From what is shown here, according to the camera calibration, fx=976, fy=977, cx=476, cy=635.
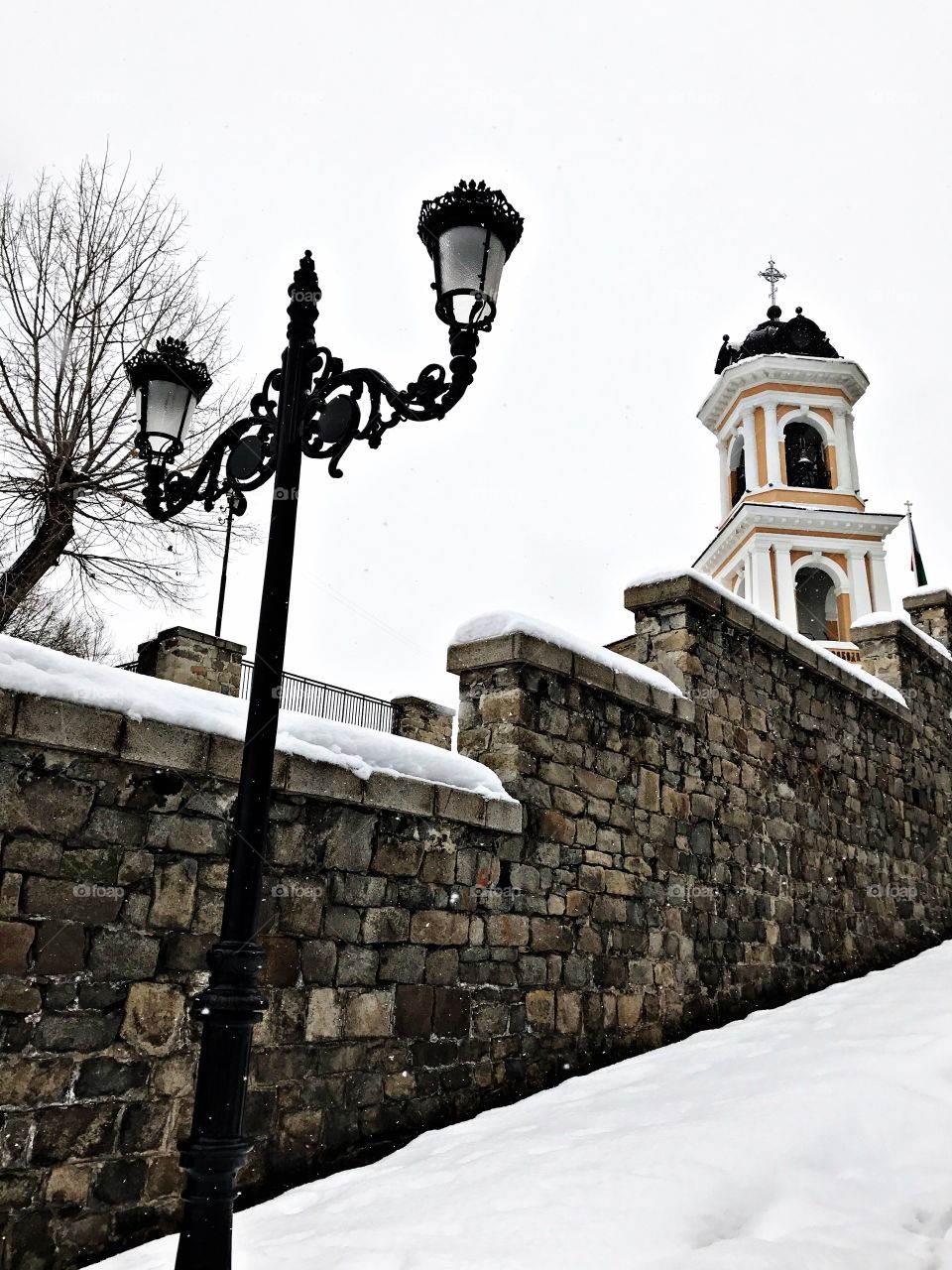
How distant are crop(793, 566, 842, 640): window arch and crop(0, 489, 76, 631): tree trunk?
2261 centimetres

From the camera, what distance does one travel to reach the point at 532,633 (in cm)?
599

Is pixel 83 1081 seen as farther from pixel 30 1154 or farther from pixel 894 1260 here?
pixel 894 1260

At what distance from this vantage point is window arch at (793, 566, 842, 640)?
1148 inches

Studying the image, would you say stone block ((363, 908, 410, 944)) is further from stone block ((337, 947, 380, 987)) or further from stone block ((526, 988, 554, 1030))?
stone block ((526, 988, 554, 1030))

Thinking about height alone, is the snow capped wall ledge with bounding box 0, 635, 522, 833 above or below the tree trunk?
below

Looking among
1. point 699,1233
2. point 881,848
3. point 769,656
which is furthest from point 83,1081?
point 881,848

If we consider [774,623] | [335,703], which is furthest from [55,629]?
[774,623]

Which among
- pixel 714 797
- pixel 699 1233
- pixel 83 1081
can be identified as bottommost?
pixel 699 1233

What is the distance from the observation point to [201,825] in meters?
4.22

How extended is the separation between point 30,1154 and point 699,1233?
2.34 metres

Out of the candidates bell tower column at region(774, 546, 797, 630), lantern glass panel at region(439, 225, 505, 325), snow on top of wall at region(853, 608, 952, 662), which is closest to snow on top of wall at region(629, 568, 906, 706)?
snow on top of wall at region(853, 608, 952, 662)

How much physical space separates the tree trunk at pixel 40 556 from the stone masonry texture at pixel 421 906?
6.35m

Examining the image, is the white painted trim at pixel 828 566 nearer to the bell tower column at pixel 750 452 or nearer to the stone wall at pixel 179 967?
the bell tower column at pixel 750 452

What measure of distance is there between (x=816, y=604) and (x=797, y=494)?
139 inches
